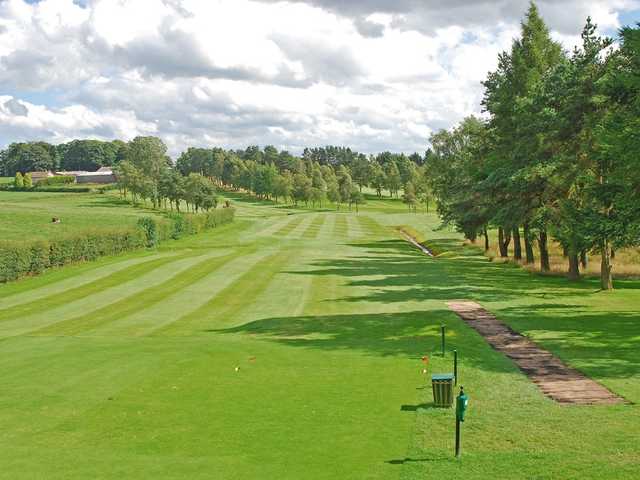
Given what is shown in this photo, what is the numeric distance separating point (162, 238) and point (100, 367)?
184ft

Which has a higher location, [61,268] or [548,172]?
[548,172]

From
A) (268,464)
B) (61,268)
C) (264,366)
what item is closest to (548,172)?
(264,366)

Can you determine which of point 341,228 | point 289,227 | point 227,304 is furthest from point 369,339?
point 341,228

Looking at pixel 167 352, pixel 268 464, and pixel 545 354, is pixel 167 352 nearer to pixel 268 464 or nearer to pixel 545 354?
pixel 268 464

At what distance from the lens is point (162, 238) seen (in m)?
75.1

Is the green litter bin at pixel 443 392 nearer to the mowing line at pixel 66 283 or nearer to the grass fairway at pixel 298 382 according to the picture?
the grass fairway at pixel 298 382

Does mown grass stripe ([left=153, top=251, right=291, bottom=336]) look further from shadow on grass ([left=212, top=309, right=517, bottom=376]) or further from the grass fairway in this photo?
shadow on grass ([left=212, top=309, right=517, bottom=376])

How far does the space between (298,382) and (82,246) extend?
1682 inches

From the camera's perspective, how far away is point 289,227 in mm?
101750

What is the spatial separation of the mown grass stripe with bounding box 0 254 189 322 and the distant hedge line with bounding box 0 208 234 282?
19.9 ft

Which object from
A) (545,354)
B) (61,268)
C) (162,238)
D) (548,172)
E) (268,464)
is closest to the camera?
(268,464)

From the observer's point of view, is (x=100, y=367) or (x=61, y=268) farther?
(x=61, y=268)

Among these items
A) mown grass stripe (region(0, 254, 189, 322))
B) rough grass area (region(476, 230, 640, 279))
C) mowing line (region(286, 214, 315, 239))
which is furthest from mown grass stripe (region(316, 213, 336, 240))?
mown grass stripe (region(0, 254, 189, 322))

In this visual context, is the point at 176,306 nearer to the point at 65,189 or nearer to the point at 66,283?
the point at 66,283
